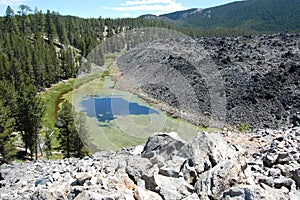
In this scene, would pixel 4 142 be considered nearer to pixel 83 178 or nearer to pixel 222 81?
pixel 83 178

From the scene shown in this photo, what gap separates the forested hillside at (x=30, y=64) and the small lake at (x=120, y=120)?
8.94m

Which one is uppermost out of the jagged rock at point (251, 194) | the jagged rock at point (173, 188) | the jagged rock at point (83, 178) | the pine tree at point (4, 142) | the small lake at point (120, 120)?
the jagged rock at point (251, 194)

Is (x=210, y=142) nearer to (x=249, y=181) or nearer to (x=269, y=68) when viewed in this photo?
(x=249, y=181)

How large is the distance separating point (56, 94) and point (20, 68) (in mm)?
10895

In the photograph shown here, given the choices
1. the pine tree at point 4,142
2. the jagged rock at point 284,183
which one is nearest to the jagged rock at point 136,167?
the jagged rock at point 284,183

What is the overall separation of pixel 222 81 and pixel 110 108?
24962mm

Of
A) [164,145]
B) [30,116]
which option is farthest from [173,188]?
[30,116]

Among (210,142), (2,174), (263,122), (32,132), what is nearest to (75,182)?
(210,142)

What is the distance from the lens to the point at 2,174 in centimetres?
2102

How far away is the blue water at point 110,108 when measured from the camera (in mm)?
55781

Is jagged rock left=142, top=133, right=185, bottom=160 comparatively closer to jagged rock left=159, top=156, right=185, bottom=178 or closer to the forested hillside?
jagged rock left=159, top=156, right=185, bottom=178

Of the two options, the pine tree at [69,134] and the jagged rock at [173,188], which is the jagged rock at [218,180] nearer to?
the jagged rock at [173,188]

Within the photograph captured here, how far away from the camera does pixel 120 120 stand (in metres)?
53.0

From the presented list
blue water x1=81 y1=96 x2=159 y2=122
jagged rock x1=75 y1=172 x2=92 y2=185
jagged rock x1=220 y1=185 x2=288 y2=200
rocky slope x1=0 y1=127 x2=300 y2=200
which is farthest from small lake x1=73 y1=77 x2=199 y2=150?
jagged rock x1=220 y1=185 x2=288 y2=200
